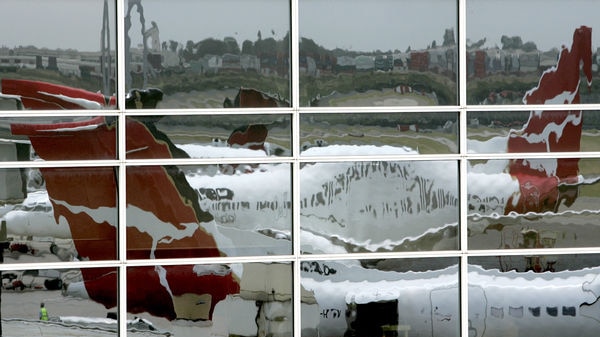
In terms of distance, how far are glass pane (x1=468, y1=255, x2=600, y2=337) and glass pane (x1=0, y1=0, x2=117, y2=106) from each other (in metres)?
3.80

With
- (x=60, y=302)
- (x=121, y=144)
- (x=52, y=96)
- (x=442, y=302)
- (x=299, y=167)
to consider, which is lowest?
(x=442, y=302)

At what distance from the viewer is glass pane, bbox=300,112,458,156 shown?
861 cm

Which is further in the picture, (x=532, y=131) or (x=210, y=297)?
(x=532, y=131)

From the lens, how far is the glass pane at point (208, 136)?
847cm

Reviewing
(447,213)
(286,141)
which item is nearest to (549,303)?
(447,213)

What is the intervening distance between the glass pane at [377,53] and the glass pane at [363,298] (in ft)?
4.94

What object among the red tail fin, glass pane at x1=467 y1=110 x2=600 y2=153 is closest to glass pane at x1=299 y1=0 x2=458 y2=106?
glass pane at x1=467 y1=110 x2=600 y2=153

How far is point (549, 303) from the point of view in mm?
8812

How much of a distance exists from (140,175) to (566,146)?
3.95 meters

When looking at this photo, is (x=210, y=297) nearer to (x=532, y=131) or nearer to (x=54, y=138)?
(x=54, y=138)

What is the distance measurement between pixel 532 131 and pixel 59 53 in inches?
173

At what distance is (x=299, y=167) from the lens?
338 inches

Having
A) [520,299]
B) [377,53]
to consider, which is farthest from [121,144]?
[520,299]

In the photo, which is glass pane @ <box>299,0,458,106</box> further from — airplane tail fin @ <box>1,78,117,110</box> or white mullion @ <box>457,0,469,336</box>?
airplane tail fin @ <box>1,78,117,110</box>
